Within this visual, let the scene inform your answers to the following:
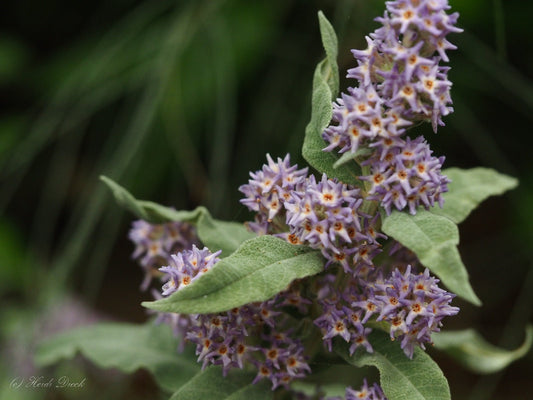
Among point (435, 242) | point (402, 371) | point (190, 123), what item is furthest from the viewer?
point (190, 123)

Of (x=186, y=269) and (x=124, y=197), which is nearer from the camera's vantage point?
(x=186, y=269)

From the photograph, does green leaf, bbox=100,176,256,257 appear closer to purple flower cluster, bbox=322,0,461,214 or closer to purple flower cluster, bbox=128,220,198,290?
purple flower cluster, bbox=128,220,198,290

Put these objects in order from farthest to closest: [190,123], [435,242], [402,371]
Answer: [190,123] → [402,371] → [435,242]

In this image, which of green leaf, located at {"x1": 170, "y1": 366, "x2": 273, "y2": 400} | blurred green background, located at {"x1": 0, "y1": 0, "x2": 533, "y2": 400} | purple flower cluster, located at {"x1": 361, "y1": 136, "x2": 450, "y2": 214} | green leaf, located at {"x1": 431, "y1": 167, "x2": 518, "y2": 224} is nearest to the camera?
purple flower cluster, located at {"x1": 361, "y1": 136, "x2": 450, "y2": 214}

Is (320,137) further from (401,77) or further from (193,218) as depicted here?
(193,218)

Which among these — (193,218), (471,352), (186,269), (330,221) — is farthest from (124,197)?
(471,352)

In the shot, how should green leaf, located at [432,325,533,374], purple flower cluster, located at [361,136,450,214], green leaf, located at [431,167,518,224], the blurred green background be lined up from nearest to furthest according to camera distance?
purple flower cluster, located at [361,136,450,214] → green leaf, located at [431,167,518,224] → green leaf, located at [432,325,533,374] → the blurred green background

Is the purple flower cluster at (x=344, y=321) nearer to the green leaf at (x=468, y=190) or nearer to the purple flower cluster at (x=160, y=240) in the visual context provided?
the green leaf at (x=468, y=190)

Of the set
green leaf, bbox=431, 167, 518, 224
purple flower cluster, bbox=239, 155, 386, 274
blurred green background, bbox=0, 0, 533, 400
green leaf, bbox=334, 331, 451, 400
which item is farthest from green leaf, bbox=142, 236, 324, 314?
blurred green background, bbox=0, 0, 533, 400
